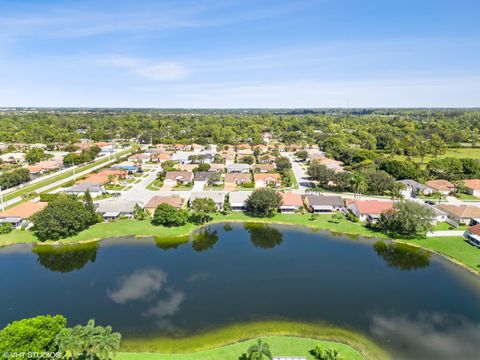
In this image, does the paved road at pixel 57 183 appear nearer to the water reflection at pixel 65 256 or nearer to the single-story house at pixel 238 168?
the water reflection at pixel 65 256

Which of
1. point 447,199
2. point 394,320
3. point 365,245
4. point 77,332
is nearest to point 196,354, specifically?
point 77,332

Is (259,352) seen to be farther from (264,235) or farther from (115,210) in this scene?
(115,210)

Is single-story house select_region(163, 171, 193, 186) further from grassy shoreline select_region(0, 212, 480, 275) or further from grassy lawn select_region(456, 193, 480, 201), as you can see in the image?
grassy lawn select_region(456, 193, 480, 201)

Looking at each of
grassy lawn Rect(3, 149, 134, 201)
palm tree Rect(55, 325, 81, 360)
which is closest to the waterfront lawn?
palm tree Rect(55, 325, 81, 360)

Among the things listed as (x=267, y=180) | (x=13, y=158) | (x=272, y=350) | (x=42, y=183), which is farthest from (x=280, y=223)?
(x=13, y=158)

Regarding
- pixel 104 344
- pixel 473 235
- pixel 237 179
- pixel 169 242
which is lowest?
pixel 169 242

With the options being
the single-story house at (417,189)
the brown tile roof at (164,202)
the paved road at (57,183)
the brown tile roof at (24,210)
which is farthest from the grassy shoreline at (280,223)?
the single-story house at (417,189)
